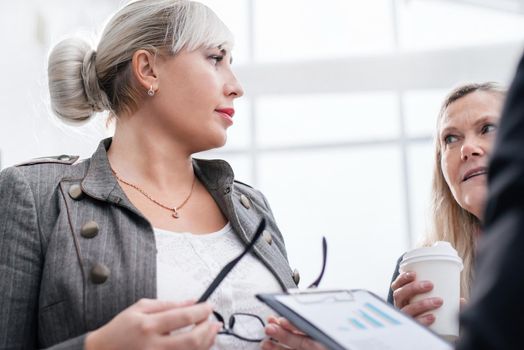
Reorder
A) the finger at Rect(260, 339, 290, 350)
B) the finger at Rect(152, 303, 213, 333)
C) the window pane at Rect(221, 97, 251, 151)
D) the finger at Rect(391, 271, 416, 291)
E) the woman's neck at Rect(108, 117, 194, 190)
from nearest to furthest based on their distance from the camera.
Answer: the finger at Rect(152, 303, 213, 333), the finger at Rect(260, 339, 290, 350), the finger at Rect(391, 271, 416, 291), the woman's neck at Rect(108, 117, 194, 190), the window pane at Rect(221, 97, 251, 151)

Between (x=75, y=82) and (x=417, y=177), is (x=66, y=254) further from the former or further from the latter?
(x=417, y=177)

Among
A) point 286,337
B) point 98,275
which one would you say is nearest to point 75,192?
point 98,275

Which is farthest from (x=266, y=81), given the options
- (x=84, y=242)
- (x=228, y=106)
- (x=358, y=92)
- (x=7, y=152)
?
(x=84, y=242)

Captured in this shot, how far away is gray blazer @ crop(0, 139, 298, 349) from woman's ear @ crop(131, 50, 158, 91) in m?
0.24

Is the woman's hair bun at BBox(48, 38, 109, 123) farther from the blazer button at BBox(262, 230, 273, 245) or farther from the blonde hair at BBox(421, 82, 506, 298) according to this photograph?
the blonde hair at BBox(421, 82, 506, 298)

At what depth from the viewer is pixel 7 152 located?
4.57 m

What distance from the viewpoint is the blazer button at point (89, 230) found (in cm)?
137

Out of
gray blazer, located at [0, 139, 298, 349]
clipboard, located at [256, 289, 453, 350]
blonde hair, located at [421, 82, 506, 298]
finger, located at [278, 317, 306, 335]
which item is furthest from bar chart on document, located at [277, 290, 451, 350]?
blonde hair, located at [421, 82, 506, 298]

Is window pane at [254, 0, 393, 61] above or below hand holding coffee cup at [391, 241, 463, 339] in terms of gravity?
above

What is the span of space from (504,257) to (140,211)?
1.07m

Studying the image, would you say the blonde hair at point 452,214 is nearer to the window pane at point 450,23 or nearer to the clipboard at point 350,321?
the clipboard at point 350,321

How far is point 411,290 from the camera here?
1389mm

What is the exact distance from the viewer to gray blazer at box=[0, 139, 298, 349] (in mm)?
1307

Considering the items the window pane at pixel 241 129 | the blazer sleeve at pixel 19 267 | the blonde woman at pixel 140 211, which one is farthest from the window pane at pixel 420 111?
the blazer sleeve at pixel 19 267
